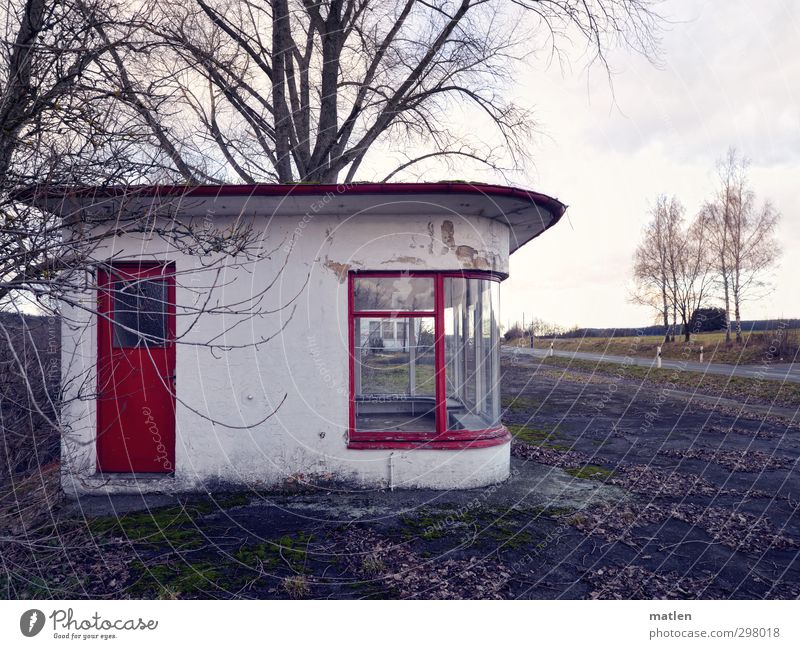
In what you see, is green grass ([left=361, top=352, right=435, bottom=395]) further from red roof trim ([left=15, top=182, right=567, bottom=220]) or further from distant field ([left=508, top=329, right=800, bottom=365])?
distant field ([left=508, top=329, right=800, bottom=365])

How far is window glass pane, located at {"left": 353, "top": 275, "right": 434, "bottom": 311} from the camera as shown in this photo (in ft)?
22.8

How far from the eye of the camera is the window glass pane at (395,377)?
23.9ft

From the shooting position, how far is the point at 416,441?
264 inches

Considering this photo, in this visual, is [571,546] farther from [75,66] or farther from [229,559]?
[75,66]

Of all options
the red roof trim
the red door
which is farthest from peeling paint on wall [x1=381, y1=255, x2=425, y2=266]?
the red door

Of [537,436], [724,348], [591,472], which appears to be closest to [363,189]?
[591,472]

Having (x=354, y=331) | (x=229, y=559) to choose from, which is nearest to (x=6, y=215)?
(x=229, y=559)

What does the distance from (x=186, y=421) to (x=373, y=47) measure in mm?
9946

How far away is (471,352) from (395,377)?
1660 mm

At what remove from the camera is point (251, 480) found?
6754mm

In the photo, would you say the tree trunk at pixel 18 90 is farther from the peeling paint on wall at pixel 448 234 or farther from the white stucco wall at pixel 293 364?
the peeling paint on wall at pixel 448 234

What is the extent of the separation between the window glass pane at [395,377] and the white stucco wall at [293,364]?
546 millimetres

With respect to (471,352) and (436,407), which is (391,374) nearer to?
(471,352)

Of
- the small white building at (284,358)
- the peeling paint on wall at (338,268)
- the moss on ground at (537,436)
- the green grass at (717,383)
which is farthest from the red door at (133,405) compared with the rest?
the green grass at (717,383)
